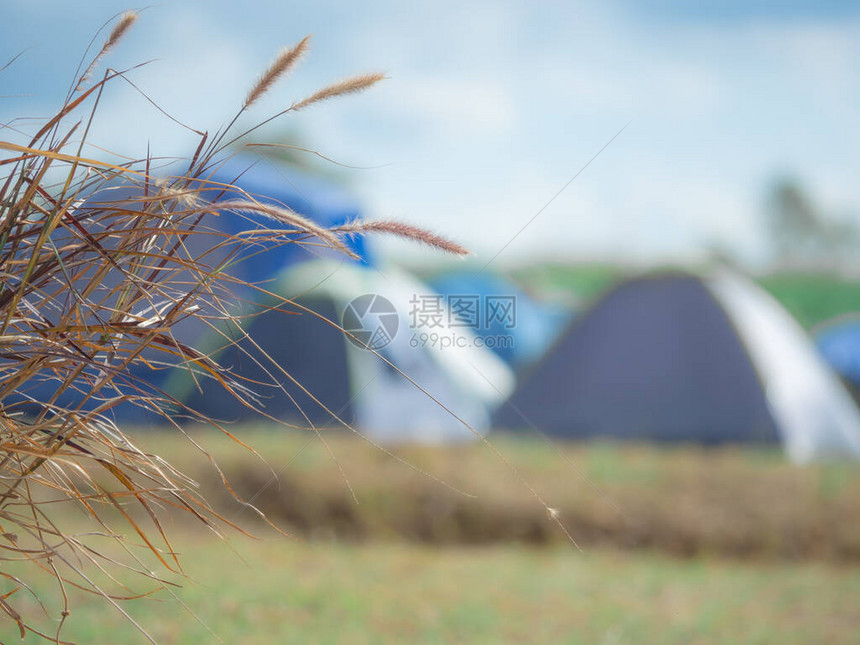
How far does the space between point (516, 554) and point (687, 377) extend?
2197mm

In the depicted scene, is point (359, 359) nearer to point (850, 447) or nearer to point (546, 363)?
point (546, 363)

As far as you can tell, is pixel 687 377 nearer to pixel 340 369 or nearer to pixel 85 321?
pixel 340 369

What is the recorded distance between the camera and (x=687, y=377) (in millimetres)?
5230

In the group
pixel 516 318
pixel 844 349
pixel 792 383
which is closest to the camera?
pixel 792 383

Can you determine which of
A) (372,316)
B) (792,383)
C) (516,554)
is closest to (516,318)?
(792,383)

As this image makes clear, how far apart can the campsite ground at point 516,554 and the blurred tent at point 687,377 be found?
1.61 ft

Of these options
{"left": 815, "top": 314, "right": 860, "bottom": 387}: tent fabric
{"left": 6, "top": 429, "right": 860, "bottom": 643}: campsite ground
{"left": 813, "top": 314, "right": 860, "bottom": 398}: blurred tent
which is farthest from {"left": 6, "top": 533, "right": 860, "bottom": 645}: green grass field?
{"left": 815, "top": 314, "right": 860, "bottom": 387}: tent fabric

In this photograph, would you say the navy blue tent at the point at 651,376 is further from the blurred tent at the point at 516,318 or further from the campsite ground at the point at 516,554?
the blurred tent at the point at 516,318

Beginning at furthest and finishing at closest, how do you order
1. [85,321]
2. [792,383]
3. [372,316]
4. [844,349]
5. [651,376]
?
[844,349] → [651,376] → [792,383] → [372,316] → [85,321]

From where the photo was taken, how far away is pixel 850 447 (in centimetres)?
506

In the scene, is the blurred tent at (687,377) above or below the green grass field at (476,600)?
above

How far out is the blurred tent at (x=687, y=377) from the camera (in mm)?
5047

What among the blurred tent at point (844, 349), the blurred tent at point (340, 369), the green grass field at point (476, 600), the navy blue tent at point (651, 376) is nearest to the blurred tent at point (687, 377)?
the navy blue tent at point (651, 376)

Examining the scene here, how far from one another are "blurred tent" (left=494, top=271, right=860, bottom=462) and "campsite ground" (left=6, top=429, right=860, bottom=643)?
19.4 inches
